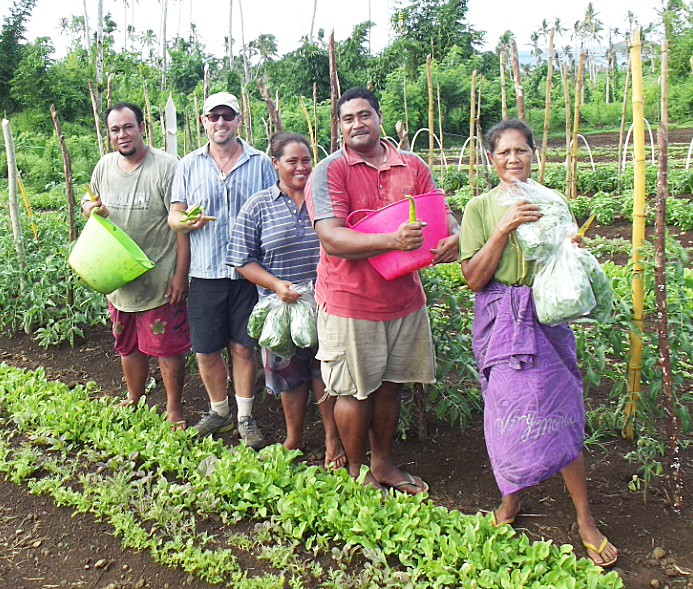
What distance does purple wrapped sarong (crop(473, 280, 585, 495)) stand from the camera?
226 cm

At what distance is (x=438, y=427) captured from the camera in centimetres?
337

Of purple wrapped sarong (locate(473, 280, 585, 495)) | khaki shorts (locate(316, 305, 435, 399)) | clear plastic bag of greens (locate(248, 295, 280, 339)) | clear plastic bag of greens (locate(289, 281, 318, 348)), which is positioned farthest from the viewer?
clear plastic bag of greens (locate(248, 295, 280, 339))

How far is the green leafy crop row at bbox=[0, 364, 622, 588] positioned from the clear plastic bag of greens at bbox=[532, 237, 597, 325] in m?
0.76

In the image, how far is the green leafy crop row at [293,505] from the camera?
7.27 feet

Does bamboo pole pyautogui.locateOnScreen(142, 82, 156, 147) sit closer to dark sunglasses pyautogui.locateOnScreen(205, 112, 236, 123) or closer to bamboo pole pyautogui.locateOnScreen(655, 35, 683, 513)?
dark sunglasses pyautogui.locateOnScreen(205, 112, 236, 123)

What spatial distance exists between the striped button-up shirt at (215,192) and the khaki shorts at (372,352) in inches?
30.2

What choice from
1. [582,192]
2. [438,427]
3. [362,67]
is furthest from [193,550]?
[362,67]

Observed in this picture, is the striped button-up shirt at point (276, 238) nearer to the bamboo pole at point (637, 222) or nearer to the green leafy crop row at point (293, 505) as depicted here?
the green leafy crop row at point (293, 505)

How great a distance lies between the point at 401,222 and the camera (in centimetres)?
236

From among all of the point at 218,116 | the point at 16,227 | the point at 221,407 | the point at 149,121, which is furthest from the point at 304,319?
the point at 149,121

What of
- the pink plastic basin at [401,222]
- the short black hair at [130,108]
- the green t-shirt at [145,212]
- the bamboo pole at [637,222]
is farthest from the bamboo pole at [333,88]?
the bamboo pole at [637,222]

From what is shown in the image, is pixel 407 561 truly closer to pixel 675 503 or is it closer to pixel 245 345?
pixel 675 503

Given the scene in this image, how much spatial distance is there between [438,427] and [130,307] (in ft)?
5.55

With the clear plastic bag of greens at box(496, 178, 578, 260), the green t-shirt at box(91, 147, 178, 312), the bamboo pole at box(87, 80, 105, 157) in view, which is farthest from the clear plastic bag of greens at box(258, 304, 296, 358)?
the bamboo pole at box(87, 80, 105, 157)
